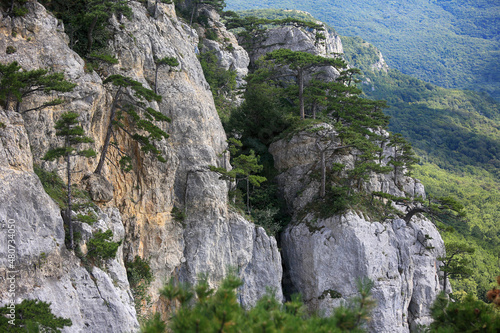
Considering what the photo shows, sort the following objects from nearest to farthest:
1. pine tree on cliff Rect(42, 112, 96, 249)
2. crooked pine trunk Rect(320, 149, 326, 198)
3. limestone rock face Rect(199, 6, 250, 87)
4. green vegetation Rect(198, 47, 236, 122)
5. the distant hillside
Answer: pine tree on cliff Rect(42, 112, 96, 249) → crooked pine trunk Rect(320, 149, 326, 198) → green vegetation Rect(198, 47, 236, 122) → limestone rock face Rect(199, 6, 250, 87) → the distant hillside

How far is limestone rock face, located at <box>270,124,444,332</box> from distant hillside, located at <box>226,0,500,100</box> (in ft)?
400

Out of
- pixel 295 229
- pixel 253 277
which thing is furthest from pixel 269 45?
pixel 253 277

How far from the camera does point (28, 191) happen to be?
11.2 metres

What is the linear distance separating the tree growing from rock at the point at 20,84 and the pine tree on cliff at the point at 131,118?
4001 millimetres

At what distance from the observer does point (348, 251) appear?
79.1 ft

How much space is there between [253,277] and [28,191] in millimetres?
16220

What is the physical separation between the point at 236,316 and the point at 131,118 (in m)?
14.6

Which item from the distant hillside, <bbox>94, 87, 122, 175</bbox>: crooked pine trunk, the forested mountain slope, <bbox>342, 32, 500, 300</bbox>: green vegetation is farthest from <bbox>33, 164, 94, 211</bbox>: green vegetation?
the distant hillside

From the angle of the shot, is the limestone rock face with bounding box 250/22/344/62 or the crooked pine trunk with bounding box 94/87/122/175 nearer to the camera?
the crooked pine trunk with bounding box 94/87/122/175

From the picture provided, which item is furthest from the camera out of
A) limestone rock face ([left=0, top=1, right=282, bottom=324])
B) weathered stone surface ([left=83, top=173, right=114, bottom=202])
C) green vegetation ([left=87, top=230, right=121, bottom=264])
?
weathered stone surface ([left=83, top=173, right=114, bottom=202])

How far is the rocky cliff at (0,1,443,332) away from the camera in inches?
454

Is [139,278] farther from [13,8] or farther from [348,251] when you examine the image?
[348,251]

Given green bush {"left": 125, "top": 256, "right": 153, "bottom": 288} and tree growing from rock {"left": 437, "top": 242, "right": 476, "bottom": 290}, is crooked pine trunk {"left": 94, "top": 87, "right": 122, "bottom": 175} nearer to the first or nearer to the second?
green bush {"left": 125, "top": 256, "right": 153, "bottom": 288}

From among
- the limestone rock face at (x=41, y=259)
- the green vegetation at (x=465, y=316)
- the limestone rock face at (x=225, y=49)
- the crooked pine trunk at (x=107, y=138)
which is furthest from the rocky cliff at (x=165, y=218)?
the limestone rock face at (x=225, y=49)
